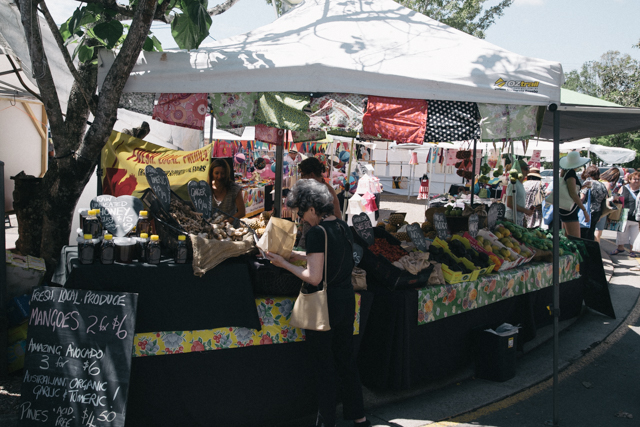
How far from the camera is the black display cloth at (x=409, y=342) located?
3.96 metres

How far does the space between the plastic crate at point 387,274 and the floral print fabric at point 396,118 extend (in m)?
1.04

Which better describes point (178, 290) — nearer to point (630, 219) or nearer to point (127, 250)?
point (127, 250)

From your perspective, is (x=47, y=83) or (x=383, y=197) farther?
(x=383, y=197)

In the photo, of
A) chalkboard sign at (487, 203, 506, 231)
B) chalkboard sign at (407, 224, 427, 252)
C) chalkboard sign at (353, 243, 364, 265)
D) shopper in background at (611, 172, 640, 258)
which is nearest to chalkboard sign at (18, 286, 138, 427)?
chalkboard sign at (353, 243, 364, 265)

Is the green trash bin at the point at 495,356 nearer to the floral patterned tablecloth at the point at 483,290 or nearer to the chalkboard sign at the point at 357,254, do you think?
the floral patterned tablecloth at the point at 483,290

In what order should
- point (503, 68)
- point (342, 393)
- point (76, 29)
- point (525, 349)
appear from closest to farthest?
point (342, 393) → point (503, 68) → point (76, 29) → point (525, 349)

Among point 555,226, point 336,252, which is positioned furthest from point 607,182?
point 336,252

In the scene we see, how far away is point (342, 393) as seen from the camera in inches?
137

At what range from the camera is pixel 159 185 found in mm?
3631

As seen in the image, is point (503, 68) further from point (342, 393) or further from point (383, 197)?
point (383, 197)

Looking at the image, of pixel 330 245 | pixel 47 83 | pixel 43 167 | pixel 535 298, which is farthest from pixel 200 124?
pixel 43 167

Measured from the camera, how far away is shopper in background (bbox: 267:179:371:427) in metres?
3.15

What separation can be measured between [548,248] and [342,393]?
12.4 feet

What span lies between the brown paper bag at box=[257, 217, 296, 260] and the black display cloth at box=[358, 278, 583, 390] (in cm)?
115
